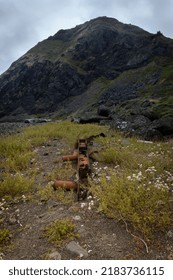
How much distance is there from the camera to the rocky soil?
4.34 metres

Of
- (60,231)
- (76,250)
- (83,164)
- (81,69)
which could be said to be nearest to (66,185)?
(83,164)

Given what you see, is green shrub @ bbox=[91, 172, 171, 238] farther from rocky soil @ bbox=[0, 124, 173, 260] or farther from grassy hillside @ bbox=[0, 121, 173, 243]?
rocky soil @ bbox=[0, 124, 173, 260]

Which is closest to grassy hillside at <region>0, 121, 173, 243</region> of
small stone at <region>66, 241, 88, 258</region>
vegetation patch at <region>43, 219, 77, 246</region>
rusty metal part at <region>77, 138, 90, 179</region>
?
rusty metal part at <region>77, 138, 90, 179</region>

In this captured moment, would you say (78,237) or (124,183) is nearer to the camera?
(78,237)

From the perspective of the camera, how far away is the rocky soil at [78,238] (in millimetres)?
4344

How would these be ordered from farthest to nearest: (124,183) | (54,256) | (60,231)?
(124,183) → (60,231) → (54,256)

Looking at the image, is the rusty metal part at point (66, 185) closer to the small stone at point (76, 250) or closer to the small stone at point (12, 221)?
the small stone at point (12, 221)

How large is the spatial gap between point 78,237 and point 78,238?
0.02 metres

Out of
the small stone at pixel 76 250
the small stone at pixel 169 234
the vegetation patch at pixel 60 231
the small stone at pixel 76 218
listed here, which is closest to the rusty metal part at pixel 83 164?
the small stone at pixel 76 218

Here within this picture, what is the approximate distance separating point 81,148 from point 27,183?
129 inches

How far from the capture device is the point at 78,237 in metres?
4.75

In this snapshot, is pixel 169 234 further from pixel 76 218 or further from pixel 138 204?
pixel 76 218
